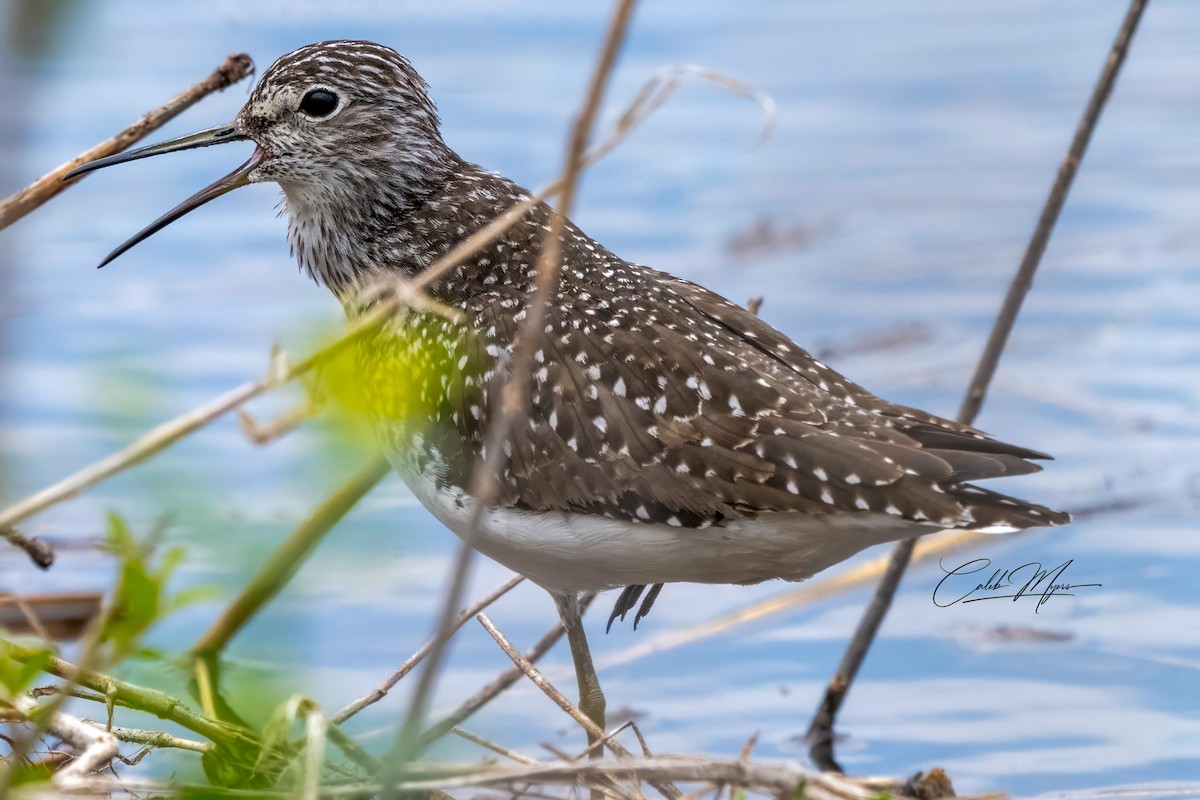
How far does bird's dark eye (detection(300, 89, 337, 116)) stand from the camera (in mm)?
6227

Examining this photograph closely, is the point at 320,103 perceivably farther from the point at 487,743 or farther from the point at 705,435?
the point at 487,743

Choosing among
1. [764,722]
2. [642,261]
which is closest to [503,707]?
[764,722]

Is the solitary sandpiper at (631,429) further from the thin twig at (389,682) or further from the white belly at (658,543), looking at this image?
the thin twig at (389,682)

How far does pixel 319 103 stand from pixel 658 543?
7.38 feet

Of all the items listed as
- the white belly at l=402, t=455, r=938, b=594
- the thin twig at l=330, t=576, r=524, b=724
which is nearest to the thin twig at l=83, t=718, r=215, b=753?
the thin twig at l=330, t=576, r=524, b=724

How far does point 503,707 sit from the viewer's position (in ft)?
23.5

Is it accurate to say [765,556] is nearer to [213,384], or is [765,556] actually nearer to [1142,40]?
[213,384]

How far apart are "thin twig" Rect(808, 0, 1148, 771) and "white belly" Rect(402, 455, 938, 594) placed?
1298mm

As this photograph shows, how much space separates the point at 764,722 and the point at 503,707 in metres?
1.14

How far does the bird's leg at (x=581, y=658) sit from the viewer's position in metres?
5.99

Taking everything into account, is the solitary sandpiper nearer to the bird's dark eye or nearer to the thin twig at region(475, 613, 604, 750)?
the bird's dark eye
